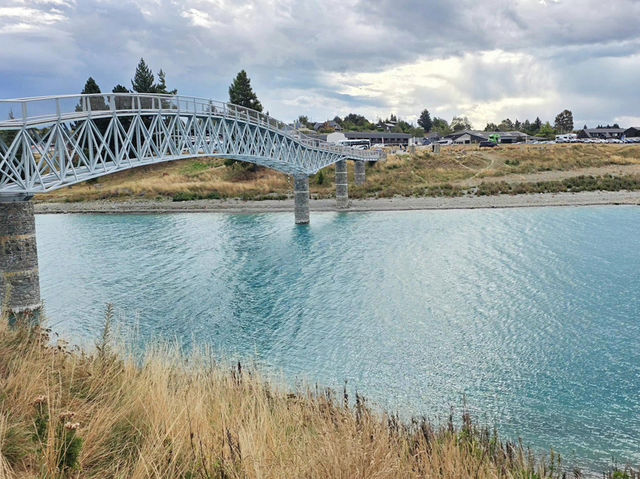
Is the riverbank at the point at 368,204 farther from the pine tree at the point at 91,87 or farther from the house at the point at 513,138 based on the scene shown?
the house at the point at 513,138

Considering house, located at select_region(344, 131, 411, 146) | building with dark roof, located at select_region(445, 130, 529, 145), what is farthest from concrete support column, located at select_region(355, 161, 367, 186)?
building with dark roof, located at select_region(445, 130, 529, 145)

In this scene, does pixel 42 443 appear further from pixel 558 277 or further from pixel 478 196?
pixel 478 196

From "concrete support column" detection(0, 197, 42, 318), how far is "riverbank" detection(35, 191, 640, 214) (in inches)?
1798

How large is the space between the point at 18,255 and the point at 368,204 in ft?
166

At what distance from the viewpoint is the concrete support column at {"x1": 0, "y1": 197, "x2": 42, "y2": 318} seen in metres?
25.4

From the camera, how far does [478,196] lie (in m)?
71.5

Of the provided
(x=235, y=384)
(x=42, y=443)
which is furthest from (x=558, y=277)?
(x=42, y=443)

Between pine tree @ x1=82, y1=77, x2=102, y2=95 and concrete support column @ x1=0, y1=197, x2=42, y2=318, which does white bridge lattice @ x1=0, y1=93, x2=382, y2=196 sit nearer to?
concrete support column @ x1=0, y1=197, x2=42, y2=318

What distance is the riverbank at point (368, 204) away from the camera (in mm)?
65188

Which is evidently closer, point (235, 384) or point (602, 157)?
point (235, 384)

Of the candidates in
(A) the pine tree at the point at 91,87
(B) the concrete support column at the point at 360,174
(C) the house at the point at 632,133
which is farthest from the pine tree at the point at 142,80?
(C) the house at the point at 632,133

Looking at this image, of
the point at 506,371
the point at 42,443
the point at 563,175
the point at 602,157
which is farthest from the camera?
the point at 602,157

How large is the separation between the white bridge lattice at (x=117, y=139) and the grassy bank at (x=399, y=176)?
79.1 ft

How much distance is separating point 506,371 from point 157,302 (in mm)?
19166
